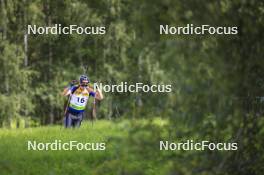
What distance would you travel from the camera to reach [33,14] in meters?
33.1

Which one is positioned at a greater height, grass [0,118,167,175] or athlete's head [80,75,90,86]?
athlete's head [80,75,90,86]

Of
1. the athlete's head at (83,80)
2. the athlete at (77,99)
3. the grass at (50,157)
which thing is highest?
the athlete's head at (83,80)

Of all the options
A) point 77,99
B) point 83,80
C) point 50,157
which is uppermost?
point 83,80

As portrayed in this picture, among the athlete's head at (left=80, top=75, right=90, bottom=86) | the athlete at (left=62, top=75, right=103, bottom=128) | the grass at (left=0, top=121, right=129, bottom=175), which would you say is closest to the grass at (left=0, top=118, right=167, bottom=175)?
the grass at (left=0, top=121, right=129, bottom=175)

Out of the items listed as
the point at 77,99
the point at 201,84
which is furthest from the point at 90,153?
the point at 201,84

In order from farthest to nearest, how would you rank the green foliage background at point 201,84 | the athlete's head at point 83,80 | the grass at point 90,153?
the athlete's head at point 83,80, the grass at point 90,153, the green foliage background at point 201,84

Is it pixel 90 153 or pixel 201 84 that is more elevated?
pixel 201 84

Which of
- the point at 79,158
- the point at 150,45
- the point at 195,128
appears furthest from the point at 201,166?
the point at 79,158

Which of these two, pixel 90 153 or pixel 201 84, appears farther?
pixel 90 153

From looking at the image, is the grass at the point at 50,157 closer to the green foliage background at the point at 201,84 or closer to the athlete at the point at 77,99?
the athlete at the point at 77,99

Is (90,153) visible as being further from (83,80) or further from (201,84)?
(201,84)

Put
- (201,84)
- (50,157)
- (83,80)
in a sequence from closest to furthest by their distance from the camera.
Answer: (201,84), (50,157), (83,80)

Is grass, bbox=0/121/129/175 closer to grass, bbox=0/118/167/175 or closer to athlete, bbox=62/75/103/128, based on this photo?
grass, bbox=0/118/167/175

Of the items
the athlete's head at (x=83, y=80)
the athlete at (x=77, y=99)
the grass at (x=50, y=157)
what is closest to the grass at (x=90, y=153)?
the grass at (x=50, y=157)
